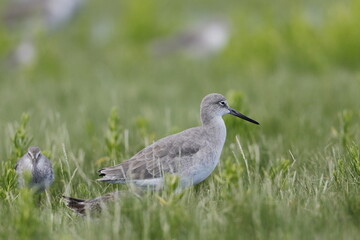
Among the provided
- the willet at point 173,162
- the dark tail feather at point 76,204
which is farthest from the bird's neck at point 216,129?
the dark tail feather at point 76,204

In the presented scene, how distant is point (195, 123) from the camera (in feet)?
24.2

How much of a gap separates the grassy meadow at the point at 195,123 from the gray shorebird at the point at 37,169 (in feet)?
0.43

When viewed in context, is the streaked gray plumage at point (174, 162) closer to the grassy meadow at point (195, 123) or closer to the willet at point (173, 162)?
the willet at point (173, 162)

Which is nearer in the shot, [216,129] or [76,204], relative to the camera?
[76,204]

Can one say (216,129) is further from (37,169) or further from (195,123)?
(195,123)

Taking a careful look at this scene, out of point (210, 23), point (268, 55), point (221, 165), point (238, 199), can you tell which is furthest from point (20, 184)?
point (210, 23)

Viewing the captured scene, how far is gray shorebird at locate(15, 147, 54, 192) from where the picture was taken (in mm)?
4918

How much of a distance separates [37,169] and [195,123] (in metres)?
2.80

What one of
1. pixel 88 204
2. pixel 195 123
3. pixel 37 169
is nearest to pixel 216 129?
pixel 88 204

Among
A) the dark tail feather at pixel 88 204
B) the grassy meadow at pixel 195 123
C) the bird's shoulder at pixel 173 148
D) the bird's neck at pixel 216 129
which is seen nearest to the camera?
the grassy meadow at pixel 195 123

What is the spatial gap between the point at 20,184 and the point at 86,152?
46.5 inches

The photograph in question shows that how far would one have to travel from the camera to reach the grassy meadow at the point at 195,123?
12.3ft

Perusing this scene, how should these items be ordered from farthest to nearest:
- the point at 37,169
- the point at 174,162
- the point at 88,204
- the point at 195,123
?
the point at 195,123 < the point at 37,169 < the point at 174,162 < the point at 88,204

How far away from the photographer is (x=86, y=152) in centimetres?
620
